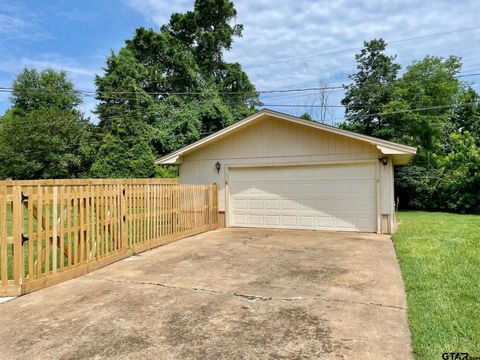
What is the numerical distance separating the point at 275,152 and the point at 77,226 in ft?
21.6

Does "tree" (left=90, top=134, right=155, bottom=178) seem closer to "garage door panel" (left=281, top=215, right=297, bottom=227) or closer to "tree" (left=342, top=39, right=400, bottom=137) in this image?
"garage door panel" (left=281, top=215, right=297, bottom=227)

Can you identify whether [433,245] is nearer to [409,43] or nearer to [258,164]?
[258,164]

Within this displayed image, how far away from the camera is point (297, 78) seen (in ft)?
85.8

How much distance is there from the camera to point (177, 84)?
994 inches

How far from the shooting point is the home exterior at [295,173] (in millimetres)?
9578

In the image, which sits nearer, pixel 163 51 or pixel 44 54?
pixel 163 51

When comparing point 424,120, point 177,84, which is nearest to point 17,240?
point 424,120

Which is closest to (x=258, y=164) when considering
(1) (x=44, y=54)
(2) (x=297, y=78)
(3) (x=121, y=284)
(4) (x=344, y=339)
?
(3) (x=121, y=284)

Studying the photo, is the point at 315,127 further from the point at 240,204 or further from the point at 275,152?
the point at 240,204

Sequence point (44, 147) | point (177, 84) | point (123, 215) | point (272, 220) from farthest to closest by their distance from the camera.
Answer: point (44, 147)
point (177, 84)
point (272, 220)
point (123, 215)

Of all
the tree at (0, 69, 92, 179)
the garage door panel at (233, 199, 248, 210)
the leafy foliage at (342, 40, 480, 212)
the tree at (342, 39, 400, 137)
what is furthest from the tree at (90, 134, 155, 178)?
the leafy foliage at (342, 40, 480, 212)

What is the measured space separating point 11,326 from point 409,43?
22429 mm

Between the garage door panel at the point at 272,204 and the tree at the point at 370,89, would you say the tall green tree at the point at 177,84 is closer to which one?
the tree at the point at 370,89

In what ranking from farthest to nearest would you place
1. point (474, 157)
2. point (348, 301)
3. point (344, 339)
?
1. point (474, 157)
2. point (348, 301)
3. point (344, 339)
